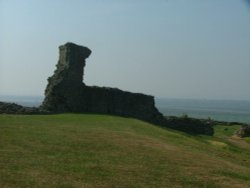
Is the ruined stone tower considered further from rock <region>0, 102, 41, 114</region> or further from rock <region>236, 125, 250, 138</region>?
rock <region>236, 125, 250, 138</region>

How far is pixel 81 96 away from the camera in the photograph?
113ft

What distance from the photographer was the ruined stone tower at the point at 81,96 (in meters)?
33.2

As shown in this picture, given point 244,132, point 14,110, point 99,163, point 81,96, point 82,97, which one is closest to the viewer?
point 99,163

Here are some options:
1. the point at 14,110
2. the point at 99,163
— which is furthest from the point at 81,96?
the point at 99,163

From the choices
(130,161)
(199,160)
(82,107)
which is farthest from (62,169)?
(82,107)

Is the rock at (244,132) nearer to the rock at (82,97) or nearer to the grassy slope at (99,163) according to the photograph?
the rock at (82,97)

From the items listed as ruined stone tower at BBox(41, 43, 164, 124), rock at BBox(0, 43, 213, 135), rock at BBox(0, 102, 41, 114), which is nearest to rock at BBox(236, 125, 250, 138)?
rock at BBox(0, 43, 213, 135)

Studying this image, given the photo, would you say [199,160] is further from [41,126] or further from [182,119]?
[182,119]

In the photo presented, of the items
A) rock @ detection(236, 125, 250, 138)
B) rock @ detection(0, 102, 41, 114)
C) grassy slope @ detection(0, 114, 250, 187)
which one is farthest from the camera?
rock @ detection(236, 125, 250, 138)

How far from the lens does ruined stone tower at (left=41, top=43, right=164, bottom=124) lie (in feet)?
109

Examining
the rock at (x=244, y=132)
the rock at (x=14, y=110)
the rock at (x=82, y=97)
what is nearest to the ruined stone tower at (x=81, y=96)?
the rock at (x=82, y=97)

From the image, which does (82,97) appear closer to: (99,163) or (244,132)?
(244,132)

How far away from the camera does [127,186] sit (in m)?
11.4

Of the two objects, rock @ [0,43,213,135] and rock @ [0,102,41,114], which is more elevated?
rock @ [0,43,213,135]
